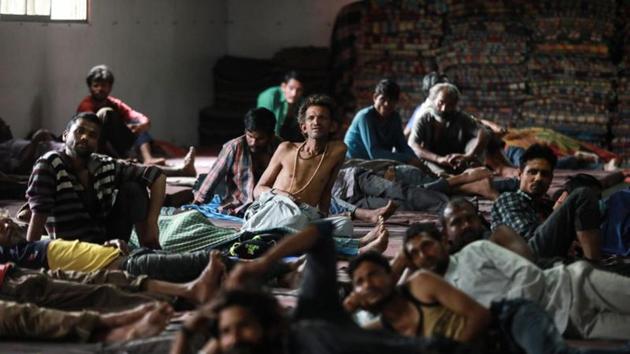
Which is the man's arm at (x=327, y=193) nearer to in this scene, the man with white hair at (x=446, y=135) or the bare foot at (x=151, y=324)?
the man with white hair at (x=446, y=135)

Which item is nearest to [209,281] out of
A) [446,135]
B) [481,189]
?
[481,189]

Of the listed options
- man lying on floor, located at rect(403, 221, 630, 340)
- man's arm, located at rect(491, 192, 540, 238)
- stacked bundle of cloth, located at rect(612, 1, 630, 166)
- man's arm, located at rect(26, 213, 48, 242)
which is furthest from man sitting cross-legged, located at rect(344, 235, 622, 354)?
stacked bundle of cloth, located at rect(612, 1, 630, 166)

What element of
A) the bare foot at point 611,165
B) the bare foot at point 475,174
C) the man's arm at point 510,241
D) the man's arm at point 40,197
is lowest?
the bare foot at point 611,165

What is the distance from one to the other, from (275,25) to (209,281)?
9.71m

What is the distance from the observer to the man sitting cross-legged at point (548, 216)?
21.0 ft

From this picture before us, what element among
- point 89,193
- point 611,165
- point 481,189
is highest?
point 89,193

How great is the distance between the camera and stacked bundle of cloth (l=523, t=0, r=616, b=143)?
13.9 metres

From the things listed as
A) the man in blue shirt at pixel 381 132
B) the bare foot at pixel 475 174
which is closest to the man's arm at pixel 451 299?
the bare foot at pixel 475 174

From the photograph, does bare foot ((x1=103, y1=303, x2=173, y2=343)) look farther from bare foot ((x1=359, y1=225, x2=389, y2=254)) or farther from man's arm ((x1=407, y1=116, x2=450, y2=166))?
man's arm ((x1=407, y1=116, x2=450, y2=166))

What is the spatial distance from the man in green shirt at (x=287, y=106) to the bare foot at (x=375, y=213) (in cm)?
303

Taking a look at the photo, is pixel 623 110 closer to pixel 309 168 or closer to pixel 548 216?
pixel 309 168

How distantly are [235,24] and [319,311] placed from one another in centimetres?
1082

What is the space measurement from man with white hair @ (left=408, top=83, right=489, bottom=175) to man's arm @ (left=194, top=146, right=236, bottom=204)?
2.17 metres

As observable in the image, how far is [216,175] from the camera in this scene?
854 cm
